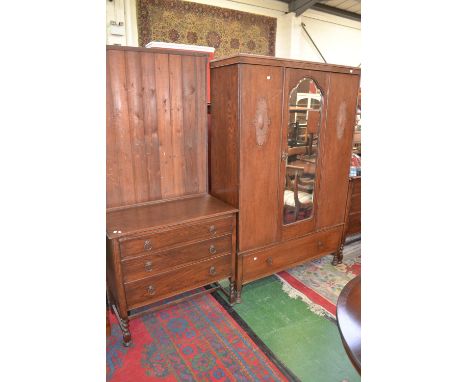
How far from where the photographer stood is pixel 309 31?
5.42 m

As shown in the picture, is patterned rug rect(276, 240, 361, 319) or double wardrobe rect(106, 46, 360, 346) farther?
patterned rug rect(276, 240, 361, 319)

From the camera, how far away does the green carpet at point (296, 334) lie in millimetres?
1718

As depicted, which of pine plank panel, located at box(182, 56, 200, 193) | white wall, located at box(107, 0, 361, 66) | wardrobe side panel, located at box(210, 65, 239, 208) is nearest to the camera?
wardrobe side panel, located at box(210, 65, 239, 208)

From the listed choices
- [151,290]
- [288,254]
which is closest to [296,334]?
[288,254]

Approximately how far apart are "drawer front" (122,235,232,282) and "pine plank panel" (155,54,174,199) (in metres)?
0.45

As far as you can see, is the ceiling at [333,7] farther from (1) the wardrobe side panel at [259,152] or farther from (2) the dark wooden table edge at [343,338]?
(2) the dark wooden table edge at [343,338]

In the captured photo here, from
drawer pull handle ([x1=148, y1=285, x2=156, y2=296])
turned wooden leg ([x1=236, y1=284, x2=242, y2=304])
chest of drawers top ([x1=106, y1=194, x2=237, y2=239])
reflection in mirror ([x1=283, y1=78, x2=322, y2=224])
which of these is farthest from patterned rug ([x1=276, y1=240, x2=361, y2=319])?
drawer pull handle ([x1=148, y1=285, x2=156, y2=296])

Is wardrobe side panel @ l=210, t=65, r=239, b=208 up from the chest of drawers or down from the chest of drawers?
up

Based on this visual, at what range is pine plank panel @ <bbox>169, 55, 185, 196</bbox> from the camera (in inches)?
77.7

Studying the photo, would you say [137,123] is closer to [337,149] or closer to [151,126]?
[151,126]

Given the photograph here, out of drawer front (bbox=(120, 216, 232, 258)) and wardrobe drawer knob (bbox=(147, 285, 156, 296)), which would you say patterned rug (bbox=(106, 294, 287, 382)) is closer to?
wardrobe drawer knob (bbox=(147, 285, 156, 296))

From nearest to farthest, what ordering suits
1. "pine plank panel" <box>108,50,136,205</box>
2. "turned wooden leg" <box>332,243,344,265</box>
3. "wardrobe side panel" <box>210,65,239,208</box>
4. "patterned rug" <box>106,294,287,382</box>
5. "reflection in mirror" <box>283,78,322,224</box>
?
"patterned rug" <box>106,294,287,382</box>, "pine plank panel" <box>108,50,136,205</box>, "wardrobe side panel" <box>210,65,239,208</box>, "reflection in mirror" <box>283,78,322,224</box>, "turned wooden leg" <box>332,243,344,265</box>
